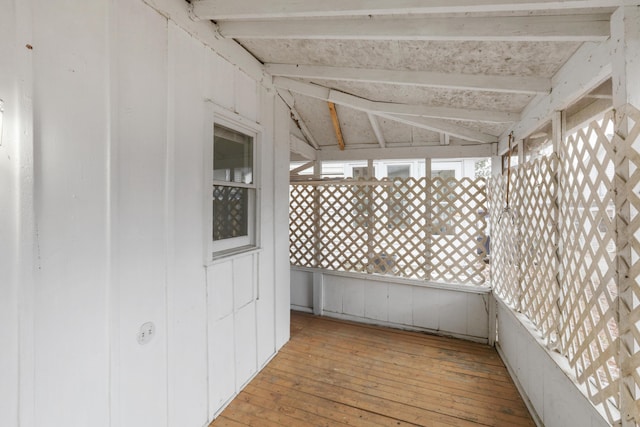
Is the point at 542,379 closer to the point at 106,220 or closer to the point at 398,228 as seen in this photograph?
the point at 398,228

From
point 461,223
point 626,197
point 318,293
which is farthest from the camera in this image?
point 318,293

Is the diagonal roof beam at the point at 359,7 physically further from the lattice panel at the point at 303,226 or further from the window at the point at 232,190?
the lattice panel at the point at 303,226

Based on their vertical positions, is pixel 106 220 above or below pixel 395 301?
above

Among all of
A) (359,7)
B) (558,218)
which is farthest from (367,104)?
(558,218)

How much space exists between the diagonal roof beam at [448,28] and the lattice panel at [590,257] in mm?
410

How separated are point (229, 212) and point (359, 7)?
142 centimetres

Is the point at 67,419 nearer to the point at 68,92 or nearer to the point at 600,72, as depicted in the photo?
the point at 68,92

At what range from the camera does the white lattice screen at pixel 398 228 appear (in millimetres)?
2914

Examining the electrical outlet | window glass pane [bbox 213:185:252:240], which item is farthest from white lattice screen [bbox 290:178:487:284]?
the electrical outlet

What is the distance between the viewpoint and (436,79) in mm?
1812

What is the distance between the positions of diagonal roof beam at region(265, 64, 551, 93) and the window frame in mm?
599

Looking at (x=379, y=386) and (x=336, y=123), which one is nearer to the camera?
(x=379, y=386)

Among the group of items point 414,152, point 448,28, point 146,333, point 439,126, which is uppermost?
point 448,28

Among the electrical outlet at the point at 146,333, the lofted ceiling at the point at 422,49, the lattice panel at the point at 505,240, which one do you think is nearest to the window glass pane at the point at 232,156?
the lofted ceiling at the point at 422,49
